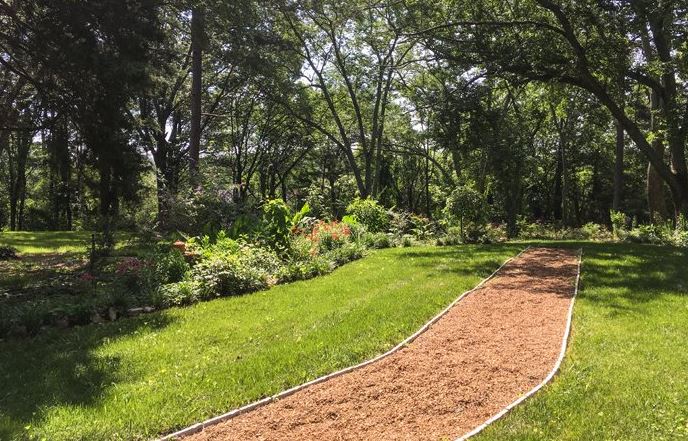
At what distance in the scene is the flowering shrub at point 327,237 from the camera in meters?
12.6

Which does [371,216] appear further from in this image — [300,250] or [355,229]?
[300,250]

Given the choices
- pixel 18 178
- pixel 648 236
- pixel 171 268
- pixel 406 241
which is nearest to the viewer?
pixel 171 268

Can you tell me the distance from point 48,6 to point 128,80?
196cm

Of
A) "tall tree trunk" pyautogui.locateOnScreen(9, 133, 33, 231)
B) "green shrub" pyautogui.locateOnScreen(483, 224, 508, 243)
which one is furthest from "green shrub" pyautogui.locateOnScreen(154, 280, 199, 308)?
"tall tree trunk" pyautogui.locateOnScreen(9, 133, 33, 231)

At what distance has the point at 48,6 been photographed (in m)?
8.99

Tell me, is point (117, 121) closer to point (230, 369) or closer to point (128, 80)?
point (128, 80)

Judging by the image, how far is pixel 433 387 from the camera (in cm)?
454

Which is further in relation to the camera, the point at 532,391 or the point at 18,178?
the point at 18,178

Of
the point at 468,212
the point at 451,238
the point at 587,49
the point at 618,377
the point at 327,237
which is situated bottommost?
the point at 618,377

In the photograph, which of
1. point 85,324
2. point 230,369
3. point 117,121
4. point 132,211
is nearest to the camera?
point 230,369

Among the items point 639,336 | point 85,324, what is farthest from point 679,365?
point 85,324

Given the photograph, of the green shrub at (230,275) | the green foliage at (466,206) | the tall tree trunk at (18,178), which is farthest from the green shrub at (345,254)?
the tall tree trunk at (18,178)

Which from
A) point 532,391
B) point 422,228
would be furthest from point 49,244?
point 532,391

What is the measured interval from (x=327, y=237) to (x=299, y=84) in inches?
598
